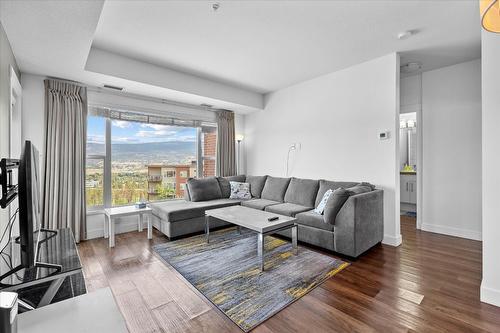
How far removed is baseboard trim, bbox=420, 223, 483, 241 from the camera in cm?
→ 354

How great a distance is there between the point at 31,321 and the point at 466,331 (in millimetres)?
2491

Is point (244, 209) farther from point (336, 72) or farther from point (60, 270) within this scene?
point (336, 72)

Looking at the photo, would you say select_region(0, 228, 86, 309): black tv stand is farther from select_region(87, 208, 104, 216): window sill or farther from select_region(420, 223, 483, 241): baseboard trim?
select_region(420, 223, 483, 241): baseboard trim

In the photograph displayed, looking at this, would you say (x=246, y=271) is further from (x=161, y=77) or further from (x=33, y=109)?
(x=33, y=109)

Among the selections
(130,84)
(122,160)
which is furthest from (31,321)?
(122,160)

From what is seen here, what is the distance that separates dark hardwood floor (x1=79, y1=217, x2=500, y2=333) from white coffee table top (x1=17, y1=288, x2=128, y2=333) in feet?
3.14

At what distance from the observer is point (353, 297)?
2086 mm

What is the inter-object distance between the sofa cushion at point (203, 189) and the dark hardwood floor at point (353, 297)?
1439 millimetres

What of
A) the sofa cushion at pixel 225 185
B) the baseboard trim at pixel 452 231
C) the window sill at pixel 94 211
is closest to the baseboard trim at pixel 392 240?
the baseboard trim at pixel 452 231

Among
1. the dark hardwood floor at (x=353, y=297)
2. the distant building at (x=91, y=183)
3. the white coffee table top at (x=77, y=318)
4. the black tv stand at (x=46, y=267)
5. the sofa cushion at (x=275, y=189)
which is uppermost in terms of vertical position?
the distant building at (x=91, y=183)

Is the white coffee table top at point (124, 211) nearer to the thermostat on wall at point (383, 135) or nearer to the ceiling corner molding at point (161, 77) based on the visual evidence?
the ceiling corner molding at point (161, 77)

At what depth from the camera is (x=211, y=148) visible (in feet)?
17.6

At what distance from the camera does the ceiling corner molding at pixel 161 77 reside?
3.16m

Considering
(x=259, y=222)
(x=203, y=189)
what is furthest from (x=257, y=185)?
(x=259, y=222)
